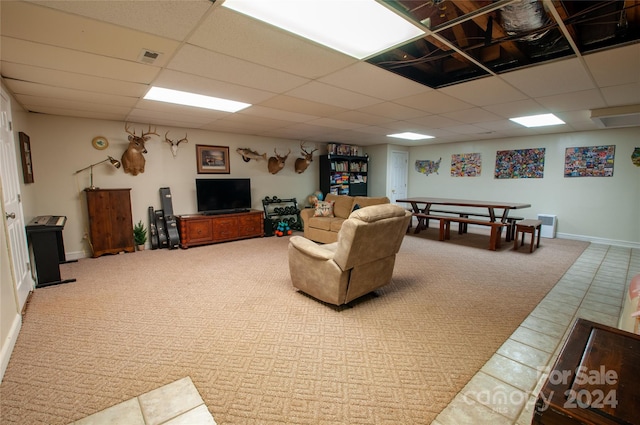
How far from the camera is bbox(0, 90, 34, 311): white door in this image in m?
2.55

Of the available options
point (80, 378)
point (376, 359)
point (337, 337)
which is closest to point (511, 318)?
point (376, 359)

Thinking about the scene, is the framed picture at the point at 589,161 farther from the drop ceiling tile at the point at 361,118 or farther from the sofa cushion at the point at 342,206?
the sofa cushion at the point at 342,206

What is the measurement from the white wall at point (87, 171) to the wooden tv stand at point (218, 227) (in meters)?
0.55

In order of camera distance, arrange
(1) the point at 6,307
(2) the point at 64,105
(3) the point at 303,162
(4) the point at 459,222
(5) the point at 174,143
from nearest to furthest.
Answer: (1) the point at 6,307, (2) the point at 64,105, (5) the point at 174,143, (4) the point at 459,222, (3) the point at 303,162

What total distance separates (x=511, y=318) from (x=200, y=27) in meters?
3.45

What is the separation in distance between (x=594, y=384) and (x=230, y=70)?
2955 mm

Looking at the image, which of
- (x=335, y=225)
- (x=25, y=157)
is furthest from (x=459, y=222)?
(x=25, y=157)

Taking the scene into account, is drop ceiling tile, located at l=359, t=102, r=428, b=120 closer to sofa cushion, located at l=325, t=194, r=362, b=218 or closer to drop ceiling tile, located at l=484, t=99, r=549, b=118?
drop ceiling tile, located at l=484, t=99, r=549, b=118

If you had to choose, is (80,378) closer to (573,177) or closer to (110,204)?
(110,204)

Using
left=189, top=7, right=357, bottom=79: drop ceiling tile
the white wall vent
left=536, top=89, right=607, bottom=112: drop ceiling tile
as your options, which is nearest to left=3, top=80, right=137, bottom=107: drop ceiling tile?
left=189, top=7, right=357, bottom=79: drop ceiling tile

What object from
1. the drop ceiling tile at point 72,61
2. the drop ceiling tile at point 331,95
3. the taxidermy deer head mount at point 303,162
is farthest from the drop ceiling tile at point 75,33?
the taxidermy deer head mount at point 303,162

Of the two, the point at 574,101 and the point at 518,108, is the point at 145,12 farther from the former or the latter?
the point at 574,101

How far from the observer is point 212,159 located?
580 cm

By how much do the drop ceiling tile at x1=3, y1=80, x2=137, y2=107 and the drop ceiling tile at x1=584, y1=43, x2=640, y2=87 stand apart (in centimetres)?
456
